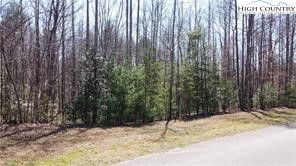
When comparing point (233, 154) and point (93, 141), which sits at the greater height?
point (93, 141)

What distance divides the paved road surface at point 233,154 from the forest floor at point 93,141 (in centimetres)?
70

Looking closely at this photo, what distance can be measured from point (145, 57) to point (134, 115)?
9.40ft

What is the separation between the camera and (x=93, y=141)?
15.4 m

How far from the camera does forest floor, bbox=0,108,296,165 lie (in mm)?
12312

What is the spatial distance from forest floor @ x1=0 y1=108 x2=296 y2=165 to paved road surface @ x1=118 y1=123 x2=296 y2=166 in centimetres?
70

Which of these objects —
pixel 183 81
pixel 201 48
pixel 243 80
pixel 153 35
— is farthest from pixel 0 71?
pixel 153 35

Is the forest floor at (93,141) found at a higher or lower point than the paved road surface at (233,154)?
higher

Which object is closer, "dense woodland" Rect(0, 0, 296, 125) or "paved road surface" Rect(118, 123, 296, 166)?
"paved road surface" Rect(118, 123, 296, 166)

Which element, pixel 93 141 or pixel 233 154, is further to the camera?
pixel 93 141

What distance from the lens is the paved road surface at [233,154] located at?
11844 mm

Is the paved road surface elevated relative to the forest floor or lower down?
lower down

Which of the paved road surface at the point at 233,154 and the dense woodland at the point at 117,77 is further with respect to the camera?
the dense woodland at the point at 117,77

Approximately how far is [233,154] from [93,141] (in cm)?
467

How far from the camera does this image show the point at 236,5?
114 ft
